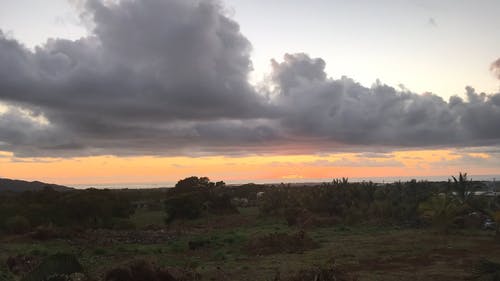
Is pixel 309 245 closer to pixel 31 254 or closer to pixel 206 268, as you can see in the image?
pixel 206 268

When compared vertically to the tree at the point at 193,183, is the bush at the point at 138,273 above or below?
below

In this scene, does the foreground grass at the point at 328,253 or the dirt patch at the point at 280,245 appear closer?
the foreground grass at the point at 328,253

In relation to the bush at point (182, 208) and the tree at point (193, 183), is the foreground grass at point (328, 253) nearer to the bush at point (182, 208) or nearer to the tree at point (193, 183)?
the bush at point (182, 208)

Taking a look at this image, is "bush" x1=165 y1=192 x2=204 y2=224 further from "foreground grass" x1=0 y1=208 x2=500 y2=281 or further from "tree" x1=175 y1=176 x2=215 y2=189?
"foreground grass" x1=0 y1=208 x2=500 y2=281

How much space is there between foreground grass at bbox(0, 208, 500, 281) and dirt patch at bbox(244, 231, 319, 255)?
0.66 metres

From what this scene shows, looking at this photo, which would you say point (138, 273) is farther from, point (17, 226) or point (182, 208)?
point (182, 208)

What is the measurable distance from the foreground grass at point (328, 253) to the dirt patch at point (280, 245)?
→ 2.18ft

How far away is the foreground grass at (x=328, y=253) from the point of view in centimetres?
1994

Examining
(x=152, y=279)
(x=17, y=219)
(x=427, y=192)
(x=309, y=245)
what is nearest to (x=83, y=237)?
(x=17, y=219)

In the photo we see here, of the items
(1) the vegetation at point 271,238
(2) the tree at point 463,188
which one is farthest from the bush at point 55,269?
(2) the tree at point 463,188

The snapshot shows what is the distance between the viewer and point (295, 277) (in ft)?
52.5

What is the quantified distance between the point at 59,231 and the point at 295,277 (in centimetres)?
2284

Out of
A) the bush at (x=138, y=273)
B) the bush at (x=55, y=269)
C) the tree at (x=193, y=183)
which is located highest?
the tree at (x=193, y=183)

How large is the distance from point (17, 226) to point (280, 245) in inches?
849
